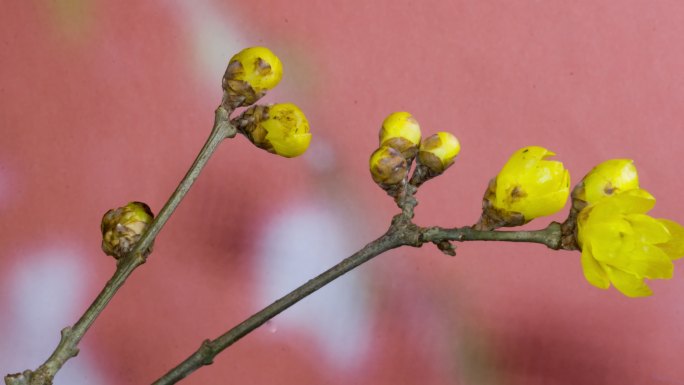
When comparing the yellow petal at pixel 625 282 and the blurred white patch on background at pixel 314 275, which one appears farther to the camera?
the blurred white patch on background at pixel 314 275

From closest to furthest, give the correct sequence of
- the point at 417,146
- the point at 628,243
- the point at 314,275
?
the point at 628,243, the point at 417,146, the point at 314,275

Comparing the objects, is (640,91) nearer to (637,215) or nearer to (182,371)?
(637,215)

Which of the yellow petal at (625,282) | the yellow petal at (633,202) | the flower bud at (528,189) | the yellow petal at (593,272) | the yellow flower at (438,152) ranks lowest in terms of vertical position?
the yellow petal at (625,282)

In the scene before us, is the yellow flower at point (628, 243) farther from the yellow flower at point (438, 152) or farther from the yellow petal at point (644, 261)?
the yellow flower at point (438, 152)

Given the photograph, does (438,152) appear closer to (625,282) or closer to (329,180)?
(625,282)

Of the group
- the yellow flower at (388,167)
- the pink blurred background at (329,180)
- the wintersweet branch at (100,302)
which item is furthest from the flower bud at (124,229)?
the pink blurred background at (329,180)

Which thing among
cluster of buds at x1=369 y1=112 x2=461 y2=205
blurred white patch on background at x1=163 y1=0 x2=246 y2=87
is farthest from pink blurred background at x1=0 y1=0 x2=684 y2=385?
cluster of buds at x1=369 y1=112 x2=461 y2=205

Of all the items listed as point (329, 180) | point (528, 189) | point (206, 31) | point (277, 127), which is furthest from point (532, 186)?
point (206, 31)
